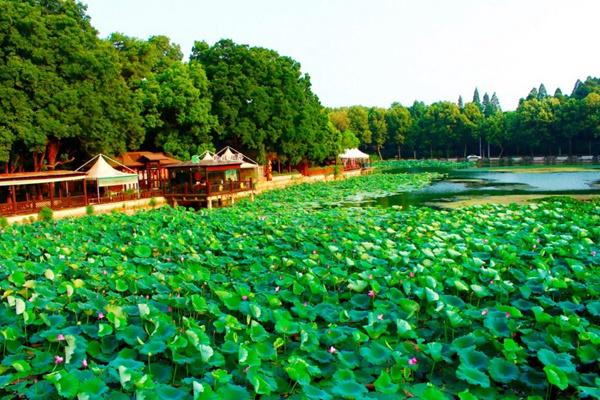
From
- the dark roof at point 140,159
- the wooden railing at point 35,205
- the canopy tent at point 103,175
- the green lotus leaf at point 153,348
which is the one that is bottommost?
the green lotus leaf at point 153,348

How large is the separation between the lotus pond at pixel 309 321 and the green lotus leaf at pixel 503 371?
14 mm

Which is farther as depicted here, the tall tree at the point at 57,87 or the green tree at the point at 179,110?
the green tree at the point at 179,110

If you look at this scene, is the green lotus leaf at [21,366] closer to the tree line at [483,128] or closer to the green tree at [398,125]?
the tree line at [483,128]

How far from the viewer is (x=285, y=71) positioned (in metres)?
34.6

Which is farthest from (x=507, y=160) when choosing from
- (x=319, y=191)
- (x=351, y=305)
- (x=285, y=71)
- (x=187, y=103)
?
(x=351, y=305)

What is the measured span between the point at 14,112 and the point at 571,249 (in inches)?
656

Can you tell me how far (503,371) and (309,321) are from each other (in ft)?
6.84

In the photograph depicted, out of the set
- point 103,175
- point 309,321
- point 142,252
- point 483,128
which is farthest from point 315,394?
point 483,128

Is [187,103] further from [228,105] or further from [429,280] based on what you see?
[429,280]

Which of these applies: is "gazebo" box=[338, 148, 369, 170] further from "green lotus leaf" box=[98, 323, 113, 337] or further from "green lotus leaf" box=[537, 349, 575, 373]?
"green lotus leaf" box=[537, 349, 575, 373]

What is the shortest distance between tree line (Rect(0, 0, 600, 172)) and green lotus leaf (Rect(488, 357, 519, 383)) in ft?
55.1

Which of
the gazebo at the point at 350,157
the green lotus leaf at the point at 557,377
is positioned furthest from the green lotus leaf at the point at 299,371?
the gazebo at the point at 350,157

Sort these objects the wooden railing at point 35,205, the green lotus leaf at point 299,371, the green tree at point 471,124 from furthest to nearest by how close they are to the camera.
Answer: the green tree at point 471,124 → the wooden railing at point 35,205 → the green lotus leaf at point 299,371

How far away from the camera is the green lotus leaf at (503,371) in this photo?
3789 millimetres
